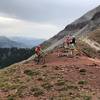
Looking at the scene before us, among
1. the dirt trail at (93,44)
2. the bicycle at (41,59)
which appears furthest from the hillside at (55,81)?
the dirt trail at (93,44)

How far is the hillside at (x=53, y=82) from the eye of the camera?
30703 mm

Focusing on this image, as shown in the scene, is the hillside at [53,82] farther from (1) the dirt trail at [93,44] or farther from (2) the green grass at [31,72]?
(1) the dirt trail at [93,44]

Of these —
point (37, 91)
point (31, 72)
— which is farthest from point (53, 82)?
point (31, 72)

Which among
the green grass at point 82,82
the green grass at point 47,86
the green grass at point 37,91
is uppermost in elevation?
the green grass at point 82,82

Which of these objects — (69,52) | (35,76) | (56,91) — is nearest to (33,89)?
(56,91)

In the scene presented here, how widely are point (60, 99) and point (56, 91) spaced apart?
2.38 m

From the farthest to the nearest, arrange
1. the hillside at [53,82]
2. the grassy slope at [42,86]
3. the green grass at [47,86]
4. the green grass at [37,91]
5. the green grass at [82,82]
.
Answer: the green grass at [82,82] → the green grass at [47,86] → the green grass at [37,91] → the hillside at [53,82] → the grassy slope at [42,86]

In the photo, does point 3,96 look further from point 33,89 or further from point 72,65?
point 72,65

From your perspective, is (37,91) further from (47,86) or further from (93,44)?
(93,44)

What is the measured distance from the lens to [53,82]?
3403cm

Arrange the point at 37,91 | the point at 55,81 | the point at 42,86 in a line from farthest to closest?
the point at 55,81 → the point at 42,86 → the point at 37,91

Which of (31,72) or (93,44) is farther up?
(93,44)

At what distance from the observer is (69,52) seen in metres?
47.6

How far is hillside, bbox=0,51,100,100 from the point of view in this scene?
30.7 m
